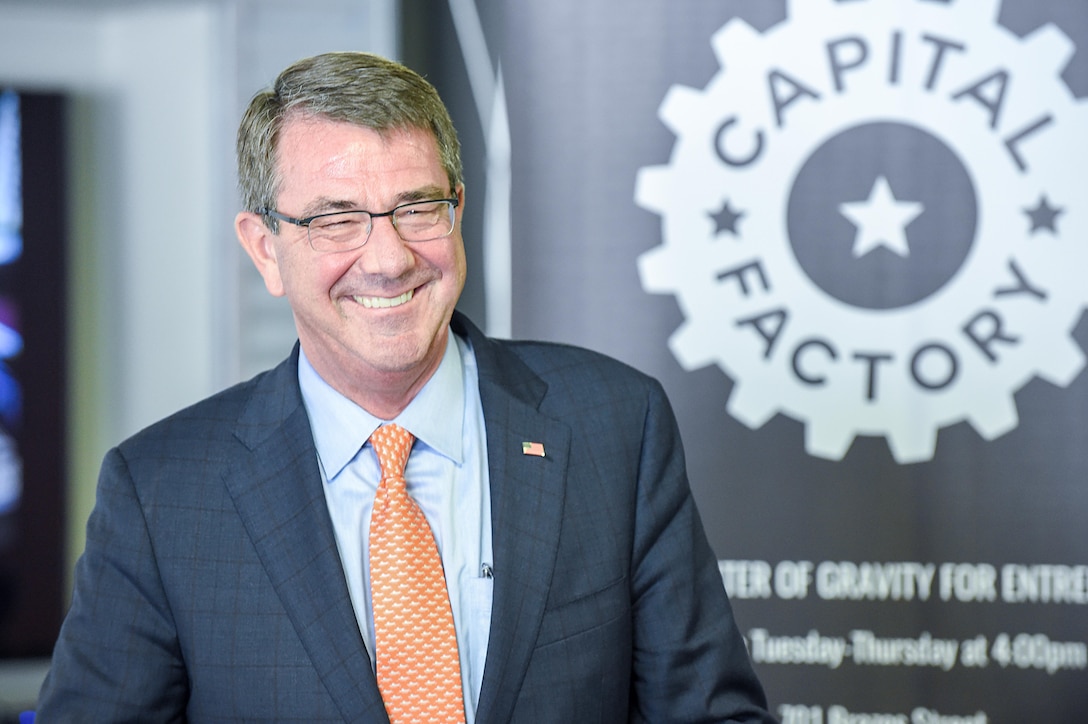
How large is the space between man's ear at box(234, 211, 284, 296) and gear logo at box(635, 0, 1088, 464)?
967 millimetres

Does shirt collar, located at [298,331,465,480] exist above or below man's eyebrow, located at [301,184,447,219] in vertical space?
below

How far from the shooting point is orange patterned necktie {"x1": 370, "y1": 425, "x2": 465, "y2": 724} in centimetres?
136

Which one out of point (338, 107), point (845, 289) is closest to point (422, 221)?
point (338, 107)

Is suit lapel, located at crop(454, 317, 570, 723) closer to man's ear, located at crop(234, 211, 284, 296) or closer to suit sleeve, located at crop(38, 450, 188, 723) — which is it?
man's ear, located at crop(234, 211, 284, 296)

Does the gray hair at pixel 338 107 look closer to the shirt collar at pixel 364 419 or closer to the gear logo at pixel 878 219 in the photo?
the shirt collar at pixel 364 419

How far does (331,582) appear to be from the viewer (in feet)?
4.49

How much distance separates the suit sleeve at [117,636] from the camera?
1.34 meters

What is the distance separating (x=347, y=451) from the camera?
1476mm

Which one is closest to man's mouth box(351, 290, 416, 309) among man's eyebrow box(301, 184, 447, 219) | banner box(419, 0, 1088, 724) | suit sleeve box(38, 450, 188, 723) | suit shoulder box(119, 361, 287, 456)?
man's eyebrow box(301, 184, 447, 219)

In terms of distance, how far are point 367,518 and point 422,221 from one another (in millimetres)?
381

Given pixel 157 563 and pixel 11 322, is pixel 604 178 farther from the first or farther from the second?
pixel 11 322

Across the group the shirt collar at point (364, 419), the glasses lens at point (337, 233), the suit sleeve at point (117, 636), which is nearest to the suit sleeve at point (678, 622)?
the shirt collar at point (364, 419)

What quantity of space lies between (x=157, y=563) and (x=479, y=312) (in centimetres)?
107

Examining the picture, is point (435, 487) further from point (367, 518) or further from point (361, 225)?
point (361, 225)
